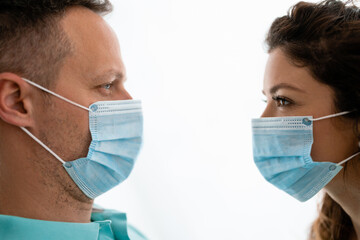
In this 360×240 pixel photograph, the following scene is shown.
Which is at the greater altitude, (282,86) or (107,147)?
(282,86)

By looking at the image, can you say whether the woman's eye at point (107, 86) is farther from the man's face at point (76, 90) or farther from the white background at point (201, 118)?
the white background at point (201, 118)

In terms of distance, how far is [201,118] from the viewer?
9.68 feet

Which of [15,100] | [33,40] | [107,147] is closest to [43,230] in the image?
[107,147]

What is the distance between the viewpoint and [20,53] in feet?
5.57

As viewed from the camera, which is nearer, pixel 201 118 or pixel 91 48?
pixel 91 48

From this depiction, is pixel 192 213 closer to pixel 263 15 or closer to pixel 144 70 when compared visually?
pixel 144 70

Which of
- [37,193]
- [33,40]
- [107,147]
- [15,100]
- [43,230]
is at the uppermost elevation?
[33,40]

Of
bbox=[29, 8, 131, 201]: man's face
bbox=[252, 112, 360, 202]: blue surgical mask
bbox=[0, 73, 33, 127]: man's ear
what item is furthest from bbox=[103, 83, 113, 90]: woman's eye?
bbox=[252, 112, 360, 202]: blue surgical mask

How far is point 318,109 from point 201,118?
1198mm

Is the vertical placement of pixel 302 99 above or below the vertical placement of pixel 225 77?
below

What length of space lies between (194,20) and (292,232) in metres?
1.67

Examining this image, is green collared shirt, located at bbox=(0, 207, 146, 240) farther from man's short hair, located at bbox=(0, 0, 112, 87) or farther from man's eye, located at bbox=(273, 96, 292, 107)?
man's eye, located at bbox=(273, 96, 292, 107)

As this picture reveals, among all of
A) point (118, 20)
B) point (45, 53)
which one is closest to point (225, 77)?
point (118, 20)

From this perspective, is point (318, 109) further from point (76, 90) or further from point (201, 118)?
point (201, 118)
